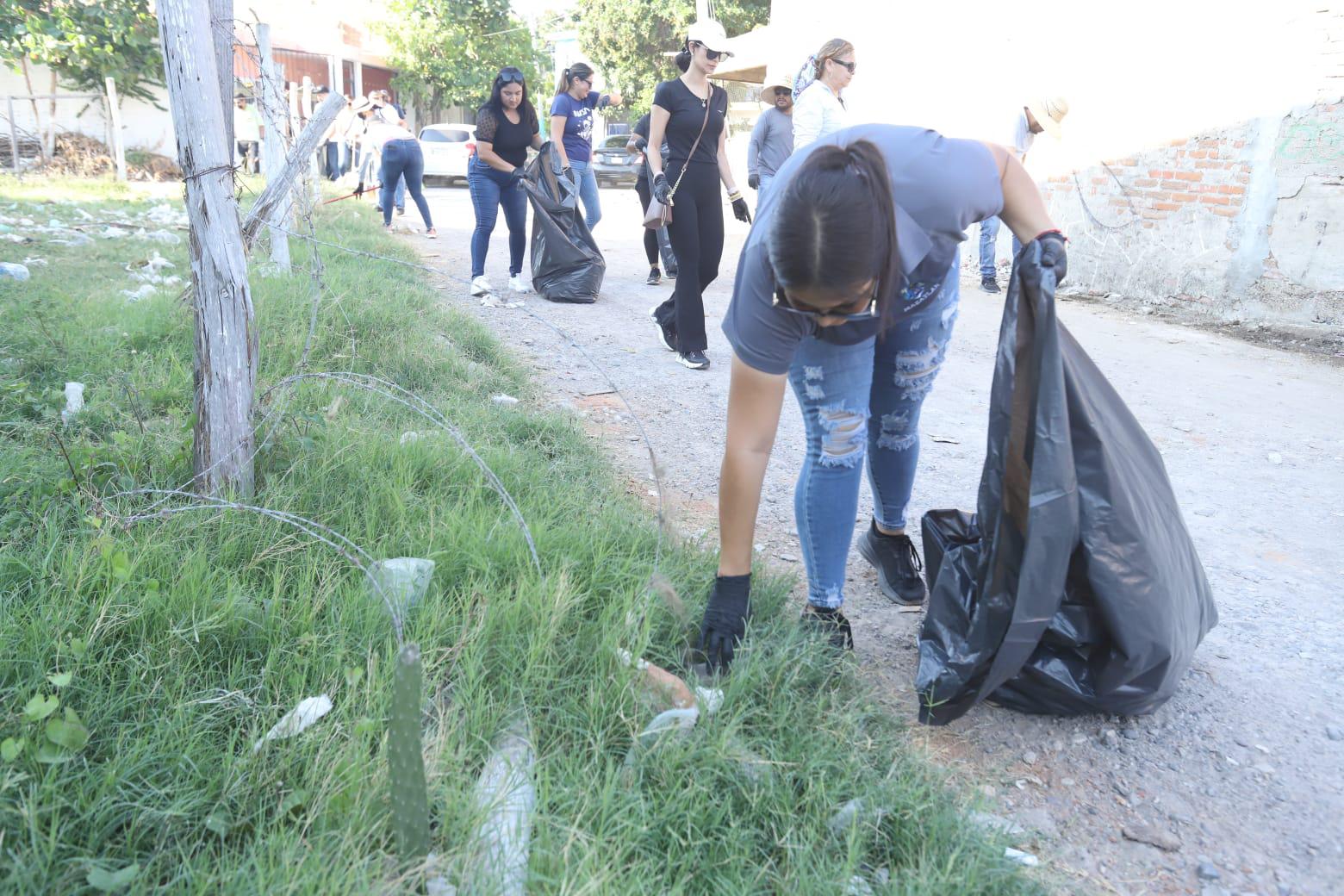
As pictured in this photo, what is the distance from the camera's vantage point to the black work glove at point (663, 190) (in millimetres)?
5062

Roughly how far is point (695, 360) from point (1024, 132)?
459 cm

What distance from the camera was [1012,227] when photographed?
2.21 meters

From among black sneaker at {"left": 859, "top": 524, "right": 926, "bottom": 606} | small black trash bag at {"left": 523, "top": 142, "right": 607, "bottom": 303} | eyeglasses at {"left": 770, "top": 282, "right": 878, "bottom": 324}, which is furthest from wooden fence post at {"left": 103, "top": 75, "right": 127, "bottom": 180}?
eyeglasses at {"left": 770, "top": 282, "right": 878, "bottom": 324}

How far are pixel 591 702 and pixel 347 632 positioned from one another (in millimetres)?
565

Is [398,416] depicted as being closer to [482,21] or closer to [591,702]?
[591,702]

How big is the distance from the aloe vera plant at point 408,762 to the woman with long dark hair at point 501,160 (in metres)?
5.63

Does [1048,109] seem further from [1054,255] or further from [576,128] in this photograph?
[1054,255]

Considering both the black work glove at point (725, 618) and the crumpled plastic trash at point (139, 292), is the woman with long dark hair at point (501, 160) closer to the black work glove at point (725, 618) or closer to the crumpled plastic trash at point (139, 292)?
the crumpled plastic trash at point (139, 292)

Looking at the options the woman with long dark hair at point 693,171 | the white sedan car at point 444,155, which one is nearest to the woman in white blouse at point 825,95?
the woman with long dark hair at point 693,171

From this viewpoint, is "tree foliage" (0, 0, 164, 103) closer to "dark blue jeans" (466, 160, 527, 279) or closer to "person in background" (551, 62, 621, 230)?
"person in background" (551, 62, 621, 230)

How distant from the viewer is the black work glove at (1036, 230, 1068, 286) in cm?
200

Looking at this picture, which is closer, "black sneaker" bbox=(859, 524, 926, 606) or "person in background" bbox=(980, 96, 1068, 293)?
"black sneaker" bbox=(859, 524, 926, 606)

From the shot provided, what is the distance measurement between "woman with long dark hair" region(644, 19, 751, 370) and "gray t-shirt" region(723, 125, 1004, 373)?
119 inches

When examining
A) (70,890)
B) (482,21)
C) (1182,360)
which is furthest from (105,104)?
(70,890)
